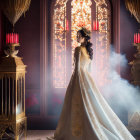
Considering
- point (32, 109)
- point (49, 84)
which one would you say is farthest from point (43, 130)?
point (49, 84)

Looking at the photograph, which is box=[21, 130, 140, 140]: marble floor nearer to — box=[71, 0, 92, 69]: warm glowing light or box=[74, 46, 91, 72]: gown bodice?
box=[74, 46, 91, 72]: gown bodice

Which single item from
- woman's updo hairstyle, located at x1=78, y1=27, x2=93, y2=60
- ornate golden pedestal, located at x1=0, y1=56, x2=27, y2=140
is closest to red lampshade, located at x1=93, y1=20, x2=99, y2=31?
woman's updo hairstyle, located at x1=78, y1=27, x2=93, y2=60

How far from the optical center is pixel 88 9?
5.06 metres

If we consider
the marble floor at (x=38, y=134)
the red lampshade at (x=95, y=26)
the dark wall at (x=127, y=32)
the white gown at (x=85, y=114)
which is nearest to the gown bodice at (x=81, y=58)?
the white gown at (x=85, y=114)

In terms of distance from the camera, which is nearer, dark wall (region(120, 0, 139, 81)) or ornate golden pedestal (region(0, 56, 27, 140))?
ornate golden pedestal (region(0, 56, 27, 140))

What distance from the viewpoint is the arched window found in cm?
504

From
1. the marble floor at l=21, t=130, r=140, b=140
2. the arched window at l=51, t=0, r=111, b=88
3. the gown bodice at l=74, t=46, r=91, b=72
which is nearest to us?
the gown bodice at l=74, t=46, r=91, b=72

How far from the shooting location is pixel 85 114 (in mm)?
3656

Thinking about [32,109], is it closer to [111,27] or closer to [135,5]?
[111,27]

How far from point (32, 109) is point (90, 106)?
5.43ft

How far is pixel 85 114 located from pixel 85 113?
0.04 feet

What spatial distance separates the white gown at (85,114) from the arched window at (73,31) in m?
1.01

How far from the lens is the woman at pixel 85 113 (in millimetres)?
3631

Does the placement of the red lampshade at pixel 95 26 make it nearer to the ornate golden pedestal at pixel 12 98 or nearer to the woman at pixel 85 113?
the woman at pixel 85 113
